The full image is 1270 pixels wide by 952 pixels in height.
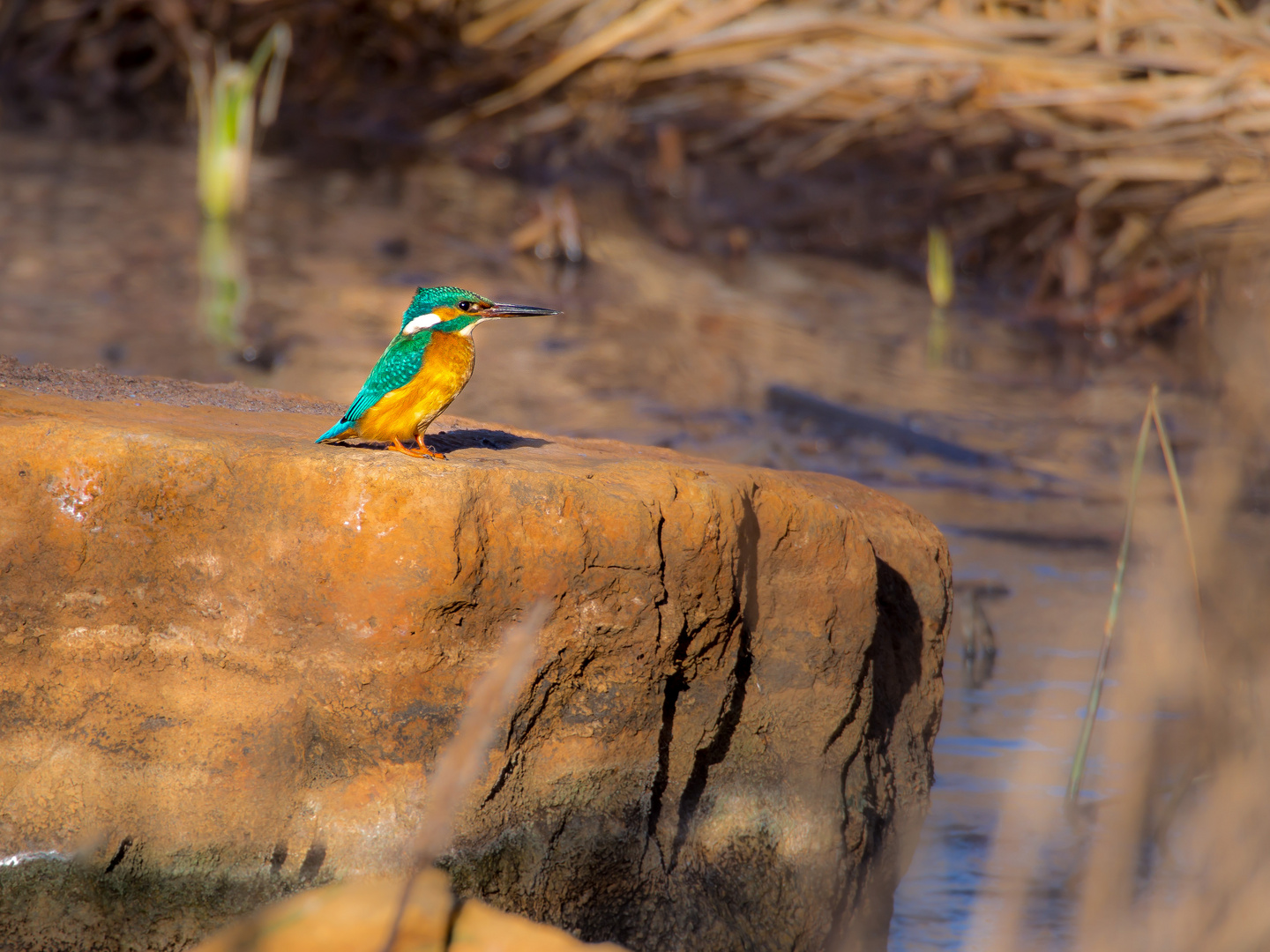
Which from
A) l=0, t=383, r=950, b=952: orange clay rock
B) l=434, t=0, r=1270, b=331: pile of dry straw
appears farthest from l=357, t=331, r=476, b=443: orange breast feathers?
l=434, t=0, r=1270, b=331: pile of dry straw

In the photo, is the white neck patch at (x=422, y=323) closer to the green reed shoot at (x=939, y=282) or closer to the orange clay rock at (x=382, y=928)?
the orange clay rock at (x=382, y=928)

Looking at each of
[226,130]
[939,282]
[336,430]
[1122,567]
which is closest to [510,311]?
[336,430]

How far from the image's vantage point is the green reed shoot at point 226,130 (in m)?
7.83

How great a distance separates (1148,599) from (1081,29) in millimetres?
7439

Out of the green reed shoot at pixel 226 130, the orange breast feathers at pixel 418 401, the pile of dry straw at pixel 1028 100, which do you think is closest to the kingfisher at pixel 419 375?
the orange breast feathers at pixel 418 401

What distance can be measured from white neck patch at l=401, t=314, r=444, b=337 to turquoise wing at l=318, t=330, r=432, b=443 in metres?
0.04

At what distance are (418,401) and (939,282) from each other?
6414 mm

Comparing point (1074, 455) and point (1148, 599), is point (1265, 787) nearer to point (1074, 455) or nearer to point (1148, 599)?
point (1148, 599)

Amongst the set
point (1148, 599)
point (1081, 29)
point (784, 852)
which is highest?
point (1081, 29)

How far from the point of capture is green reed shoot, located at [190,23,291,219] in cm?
→ 783

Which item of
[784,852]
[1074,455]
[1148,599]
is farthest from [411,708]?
[1074,455]

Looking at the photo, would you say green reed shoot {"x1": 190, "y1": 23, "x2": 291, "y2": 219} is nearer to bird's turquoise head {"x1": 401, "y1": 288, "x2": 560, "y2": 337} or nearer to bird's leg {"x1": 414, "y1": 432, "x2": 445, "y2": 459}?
bird's turquoise head {"x1": 401, "y1": 288, "x2": 560, "y2": 337}

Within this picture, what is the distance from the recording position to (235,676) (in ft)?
8.73

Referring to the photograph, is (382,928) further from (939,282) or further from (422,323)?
(939,282)
